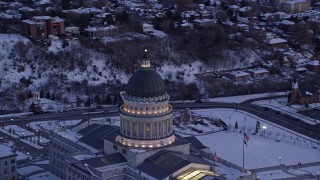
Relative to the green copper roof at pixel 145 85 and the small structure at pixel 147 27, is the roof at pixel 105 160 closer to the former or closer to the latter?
the green copper roof at pixel 145 85

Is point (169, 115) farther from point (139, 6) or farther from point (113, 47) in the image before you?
point (139, 6)

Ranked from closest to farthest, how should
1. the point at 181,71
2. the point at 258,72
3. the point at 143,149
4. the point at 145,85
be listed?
the point at 143,149 → the point at 145,85 → the point at 181,71 → the point at 258,72

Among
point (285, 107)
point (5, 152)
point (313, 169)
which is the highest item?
point (5, 152)

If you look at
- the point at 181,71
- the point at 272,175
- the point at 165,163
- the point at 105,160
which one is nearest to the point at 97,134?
the point at 105,160

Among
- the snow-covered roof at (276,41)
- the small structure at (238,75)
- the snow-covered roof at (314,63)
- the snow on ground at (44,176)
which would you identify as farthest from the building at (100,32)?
the snow on ground at (44,176)

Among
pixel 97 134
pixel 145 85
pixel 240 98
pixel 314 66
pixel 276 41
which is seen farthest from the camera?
pixel 276 41

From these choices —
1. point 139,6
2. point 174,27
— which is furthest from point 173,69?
point 139,6

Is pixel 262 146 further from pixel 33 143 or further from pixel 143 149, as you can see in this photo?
pixel 33 143
